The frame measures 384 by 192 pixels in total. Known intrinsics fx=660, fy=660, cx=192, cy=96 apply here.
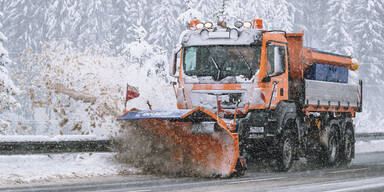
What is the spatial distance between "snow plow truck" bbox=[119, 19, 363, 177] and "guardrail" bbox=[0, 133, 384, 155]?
1.14 m

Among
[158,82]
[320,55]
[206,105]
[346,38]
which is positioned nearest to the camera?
[206,105]

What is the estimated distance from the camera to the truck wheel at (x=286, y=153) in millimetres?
13140

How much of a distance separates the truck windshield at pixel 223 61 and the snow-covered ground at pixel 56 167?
2364 mm

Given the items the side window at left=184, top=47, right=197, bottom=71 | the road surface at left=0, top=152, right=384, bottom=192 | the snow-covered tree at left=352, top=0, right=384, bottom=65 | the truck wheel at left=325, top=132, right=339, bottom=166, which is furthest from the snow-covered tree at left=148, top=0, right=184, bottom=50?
the road surface at left=0, top=152, right=384, bottom=192

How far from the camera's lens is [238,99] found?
12.6 m

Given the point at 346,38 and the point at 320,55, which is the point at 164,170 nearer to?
the point at 320,55

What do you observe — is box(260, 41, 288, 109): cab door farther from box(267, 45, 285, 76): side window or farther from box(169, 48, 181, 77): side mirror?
box(169, 48, 181, 77): side mirror

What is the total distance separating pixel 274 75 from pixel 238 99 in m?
0.88

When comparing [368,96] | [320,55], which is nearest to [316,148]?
[320,55]

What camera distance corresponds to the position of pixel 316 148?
15734 mm

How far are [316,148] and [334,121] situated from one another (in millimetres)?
918

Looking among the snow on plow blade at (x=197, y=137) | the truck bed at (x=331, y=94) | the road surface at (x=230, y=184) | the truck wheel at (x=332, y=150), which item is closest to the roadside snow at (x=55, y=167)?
the road surface at (x=230, y=184)

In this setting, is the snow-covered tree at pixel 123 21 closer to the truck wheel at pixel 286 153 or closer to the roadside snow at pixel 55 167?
the truck wheel at pixel 286 153

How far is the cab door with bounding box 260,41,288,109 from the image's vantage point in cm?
1279
